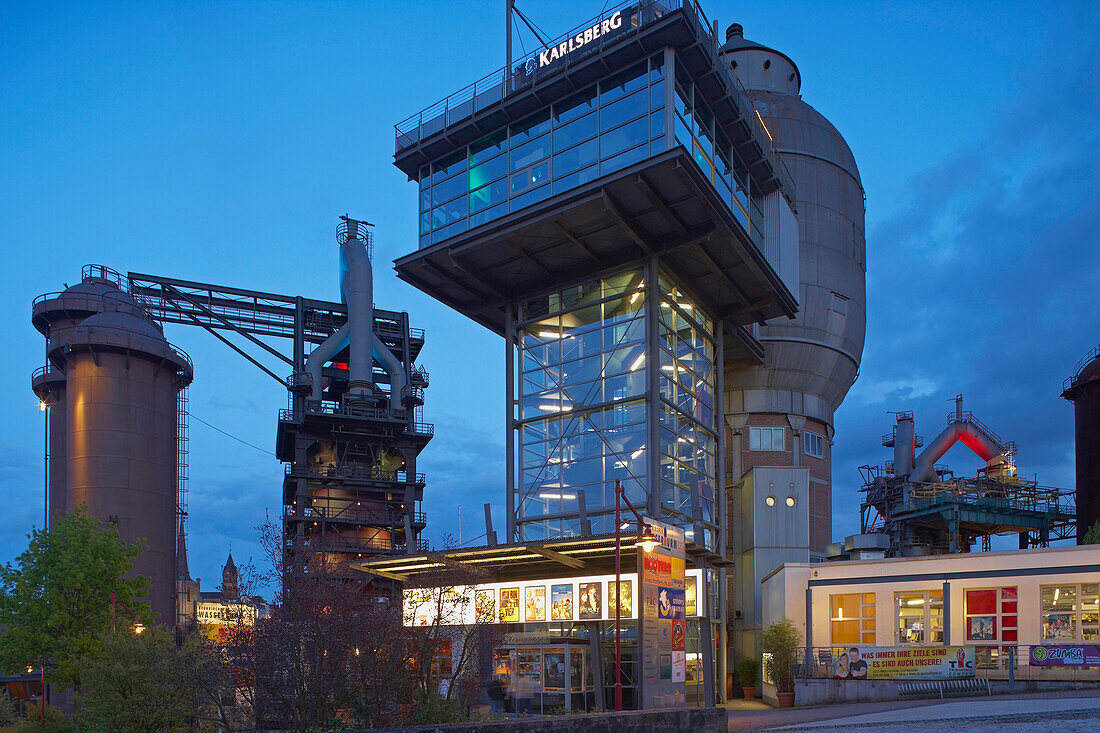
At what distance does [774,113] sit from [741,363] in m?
15.0

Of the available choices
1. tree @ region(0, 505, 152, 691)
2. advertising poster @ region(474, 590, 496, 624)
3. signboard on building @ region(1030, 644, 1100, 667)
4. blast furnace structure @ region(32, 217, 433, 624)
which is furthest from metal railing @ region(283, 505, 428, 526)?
signboard on building @ region(1030, 644, 1100, 667)

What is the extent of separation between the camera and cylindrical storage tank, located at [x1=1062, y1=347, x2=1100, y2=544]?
60.2 meters

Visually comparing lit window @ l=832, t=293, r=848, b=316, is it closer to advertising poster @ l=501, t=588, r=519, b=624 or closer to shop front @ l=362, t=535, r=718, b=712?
shop front @ l=362, t=535, r=718, b=712

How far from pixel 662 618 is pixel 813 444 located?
99.7ft

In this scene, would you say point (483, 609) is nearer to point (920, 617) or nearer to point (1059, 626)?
point (920, 617)

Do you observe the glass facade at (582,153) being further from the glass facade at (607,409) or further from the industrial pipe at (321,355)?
the industrial pipe at (321,355)

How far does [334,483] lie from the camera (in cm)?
6550

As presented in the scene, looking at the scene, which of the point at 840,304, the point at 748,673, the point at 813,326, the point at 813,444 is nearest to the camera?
the point at 748,673

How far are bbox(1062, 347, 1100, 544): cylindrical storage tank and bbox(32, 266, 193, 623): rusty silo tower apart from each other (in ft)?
189

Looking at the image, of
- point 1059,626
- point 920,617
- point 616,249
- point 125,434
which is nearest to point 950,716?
point 1059,626

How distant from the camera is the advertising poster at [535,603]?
107ft

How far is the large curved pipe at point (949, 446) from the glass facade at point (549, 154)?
41871 millimetres

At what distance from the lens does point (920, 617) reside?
36062 mm

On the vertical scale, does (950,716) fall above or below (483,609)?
below
